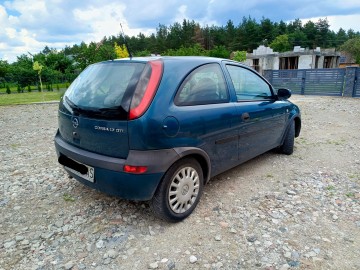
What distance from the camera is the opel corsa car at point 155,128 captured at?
91.6 inches

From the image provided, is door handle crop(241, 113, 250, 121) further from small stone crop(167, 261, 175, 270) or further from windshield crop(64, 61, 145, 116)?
small stone crop(167, 261, 175, 270)

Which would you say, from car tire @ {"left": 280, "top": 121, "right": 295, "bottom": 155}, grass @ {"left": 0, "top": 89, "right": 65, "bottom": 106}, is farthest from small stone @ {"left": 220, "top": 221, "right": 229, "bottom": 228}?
grass @ {"left": 0, "top": 89, "right": 65, "bottom": 106}

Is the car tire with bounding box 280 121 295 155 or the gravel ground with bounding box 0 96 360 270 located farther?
the car tire with bounding box 280 121 295 155

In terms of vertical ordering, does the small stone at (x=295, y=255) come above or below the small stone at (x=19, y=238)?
below

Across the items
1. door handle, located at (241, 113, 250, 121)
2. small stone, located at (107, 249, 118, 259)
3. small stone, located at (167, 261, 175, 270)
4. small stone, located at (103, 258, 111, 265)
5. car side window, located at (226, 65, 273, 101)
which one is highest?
car side window, located at (226, 65, 273, 101)

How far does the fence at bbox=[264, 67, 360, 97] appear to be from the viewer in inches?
549

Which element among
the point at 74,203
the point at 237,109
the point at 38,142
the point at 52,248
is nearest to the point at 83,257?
the point at 52,248

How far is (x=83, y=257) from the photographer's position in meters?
2.25

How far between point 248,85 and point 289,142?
1592 millimetres

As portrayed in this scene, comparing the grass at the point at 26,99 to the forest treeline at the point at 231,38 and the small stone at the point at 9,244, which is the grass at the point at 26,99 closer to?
the small stone at the point at 9,244

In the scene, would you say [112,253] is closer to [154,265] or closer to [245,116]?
[154,265]

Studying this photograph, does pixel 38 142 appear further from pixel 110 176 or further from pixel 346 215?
pixel 346 215

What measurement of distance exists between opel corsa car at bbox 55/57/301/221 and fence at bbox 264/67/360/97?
536 inches

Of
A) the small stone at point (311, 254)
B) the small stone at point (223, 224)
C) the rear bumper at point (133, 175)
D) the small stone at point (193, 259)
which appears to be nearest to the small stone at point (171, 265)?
the small stone at point (193, 259)
